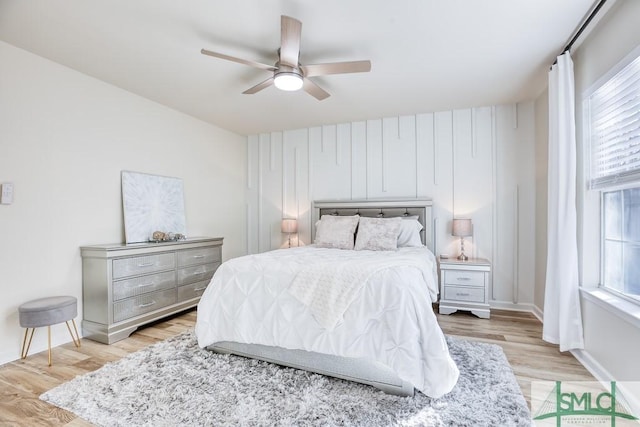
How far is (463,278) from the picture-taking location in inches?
141

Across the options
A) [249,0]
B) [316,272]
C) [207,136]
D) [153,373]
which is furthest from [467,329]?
[207,136]

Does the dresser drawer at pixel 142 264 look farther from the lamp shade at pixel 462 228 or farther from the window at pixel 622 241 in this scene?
the window at pixel 622 241

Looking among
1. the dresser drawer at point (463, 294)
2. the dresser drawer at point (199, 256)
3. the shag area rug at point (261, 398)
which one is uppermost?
the dresser drawer at point (199, 256)

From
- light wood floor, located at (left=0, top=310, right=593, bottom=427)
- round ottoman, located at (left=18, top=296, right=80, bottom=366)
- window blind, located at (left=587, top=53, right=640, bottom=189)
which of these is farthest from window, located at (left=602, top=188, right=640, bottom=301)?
round ottoman, located at (left=18, top=296, right=80, bottom=366)

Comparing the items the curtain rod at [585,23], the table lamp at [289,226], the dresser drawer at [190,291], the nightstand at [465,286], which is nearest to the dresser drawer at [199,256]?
the dresser drawer at [190,291]

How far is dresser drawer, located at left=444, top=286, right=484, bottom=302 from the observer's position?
11.5 ft

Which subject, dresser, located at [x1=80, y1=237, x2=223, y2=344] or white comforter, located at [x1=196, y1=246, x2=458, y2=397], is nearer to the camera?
white comforter, located at [x1=196, y1=246, x2=458, y2=397]

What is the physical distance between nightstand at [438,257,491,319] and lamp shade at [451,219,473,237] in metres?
0.34

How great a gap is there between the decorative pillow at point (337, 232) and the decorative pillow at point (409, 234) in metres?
0.59

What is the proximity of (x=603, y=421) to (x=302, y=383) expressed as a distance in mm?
1778

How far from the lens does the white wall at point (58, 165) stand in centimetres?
252

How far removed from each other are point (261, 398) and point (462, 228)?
2951mm

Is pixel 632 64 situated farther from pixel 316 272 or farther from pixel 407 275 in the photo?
pixel 316 272

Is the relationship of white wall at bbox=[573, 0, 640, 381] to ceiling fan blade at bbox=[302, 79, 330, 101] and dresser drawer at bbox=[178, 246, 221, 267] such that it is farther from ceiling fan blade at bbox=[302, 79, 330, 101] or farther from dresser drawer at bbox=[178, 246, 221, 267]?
dresser drawer at bbox=[178, 246, 221, 267]
